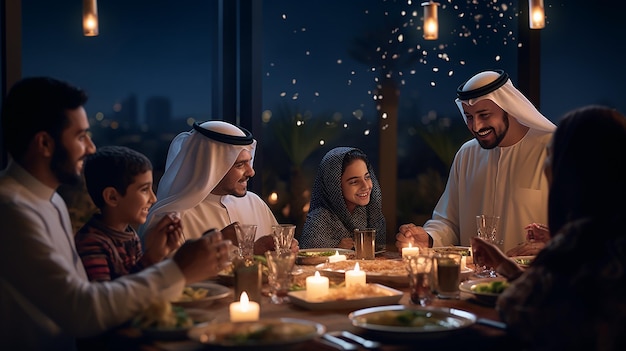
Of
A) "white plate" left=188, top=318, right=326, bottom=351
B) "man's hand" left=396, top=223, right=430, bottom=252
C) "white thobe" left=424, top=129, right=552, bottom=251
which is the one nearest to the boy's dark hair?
"white plate" left=188, top=318, right=326, bottom=351

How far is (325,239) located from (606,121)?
108 inches

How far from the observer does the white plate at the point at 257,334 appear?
2.21m

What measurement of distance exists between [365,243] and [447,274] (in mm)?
983

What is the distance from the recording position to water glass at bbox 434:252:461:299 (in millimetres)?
2969

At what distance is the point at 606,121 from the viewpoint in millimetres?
2498

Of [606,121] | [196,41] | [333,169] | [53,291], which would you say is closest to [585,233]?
[606,121]

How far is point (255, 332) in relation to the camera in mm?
2311

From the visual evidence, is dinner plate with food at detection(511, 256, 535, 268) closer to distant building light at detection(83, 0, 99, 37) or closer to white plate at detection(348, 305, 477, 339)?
white plate at detection(348, 305, 477, 339)

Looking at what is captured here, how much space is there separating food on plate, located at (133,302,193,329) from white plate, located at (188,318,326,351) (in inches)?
4.6

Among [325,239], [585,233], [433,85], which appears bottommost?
[325,239]

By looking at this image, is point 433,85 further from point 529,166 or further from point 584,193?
point 584,193

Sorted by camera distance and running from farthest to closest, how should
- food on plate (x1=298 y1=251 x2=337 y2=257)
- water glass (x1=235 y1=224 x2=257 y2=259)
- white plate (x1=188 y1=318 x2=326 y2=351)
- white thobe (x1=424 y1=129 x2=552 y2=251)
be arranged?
white thobe (x1=424 y1=129 x2=552 y2=251), food on plate (x1=298 y1=251 x2=337 y2=257), water glass (x1=235 y1=224 x2=257 y2=259), white plate (x1=188 y1=318 x2=326 y2=351)

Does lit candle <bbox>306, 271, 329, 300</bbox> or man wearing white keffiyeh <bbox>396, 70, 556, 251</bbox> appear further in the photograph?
man wearing white keffiyeh <bbox>396, 70, 556, 251</bbox>

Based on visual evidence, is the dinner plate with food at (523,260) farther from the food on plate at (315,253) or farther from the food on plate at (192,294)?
the food on plate at (192,294)
